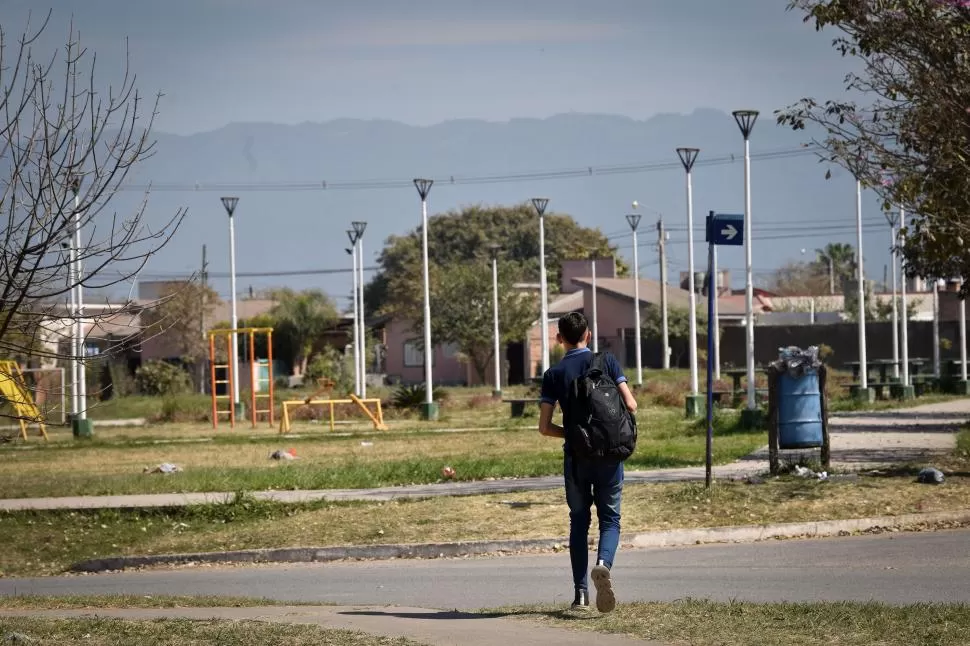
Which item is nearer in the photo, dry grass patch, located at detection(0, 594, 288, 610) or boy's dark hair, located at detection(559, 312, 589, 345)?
boy's dark hair, located at detection(559, 312, 589, 345)

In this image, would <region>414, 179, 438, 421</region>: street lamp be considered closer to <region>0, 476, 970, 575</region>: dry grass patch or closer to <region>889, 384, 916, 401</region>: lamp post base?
<region>889, 384, 916, 401</region>: lamp post base

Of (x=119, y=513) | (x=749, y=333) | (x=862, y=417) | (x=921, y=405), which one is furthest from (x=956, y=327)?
(x=119, y=513)

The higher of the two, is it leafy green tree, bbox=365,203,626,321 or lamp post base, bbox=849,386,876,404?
leafy green tree, bbox=365,203,626,321

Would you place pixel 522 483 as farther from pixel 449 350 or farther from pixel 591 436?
pixel 449 350

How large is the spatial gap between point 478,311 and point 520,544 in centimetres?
5436

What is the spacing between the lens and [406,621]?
9633 millimetres

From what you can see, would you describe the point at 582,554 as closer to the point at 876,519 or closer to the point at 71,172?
the point at 71,172

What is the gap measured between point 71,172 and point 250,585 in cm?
542

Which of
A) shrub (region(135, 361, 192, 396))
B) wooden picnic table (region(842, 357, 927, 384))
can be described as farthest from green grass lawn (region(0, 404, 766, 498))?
shrub (region(135, 361, 192, 396))

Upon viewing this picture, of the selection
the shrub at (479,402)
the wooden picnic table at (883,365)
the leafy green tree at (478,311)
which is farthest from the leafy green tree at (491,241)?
the shrub at (479,402)

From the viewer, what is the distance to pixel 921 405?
3959 cm

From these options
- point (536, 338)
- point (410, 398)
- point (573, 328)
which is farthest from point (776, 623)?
point (536, 338)

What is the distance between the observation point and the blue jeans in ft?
31.6

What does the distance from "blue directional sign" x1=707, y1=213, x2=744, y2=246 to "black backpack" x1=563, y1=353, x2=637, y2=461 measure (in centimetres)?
730
